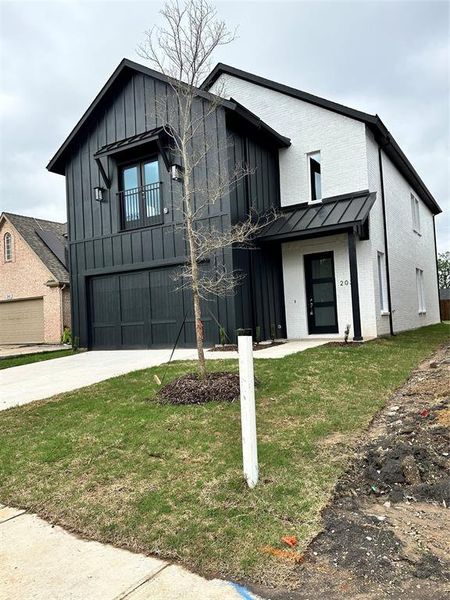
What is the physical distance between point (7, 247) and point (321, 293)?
50.0ft

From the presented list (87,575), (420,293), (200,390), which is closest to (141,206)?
(200,390)

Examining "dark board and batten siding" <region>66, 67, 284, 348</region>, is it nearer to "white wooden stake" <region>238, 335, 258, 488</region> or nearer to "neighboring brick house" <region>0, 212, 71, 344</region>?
"neighboring brick house" <region>0, 212, 71, 344</region>

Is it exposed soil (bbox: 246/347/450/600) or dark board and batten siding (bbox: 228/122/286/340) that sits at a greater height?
dark board and batten siding (bbox: 228/122/286/340)

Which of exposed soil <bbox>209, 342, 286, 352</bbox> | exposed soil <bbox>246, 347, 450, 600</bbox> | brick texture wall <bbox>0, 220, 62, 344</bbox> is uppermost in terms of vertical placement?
brick texture wall <bbox>0, 220, 62, 344</bbox>

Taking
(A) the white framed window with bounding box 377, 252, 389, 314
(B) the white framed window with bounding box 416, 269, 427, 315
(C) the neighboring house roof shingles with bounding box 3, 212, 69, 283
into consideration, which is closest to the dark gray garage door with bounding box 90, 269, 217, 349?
(A) the white framed window with bounding box 377, 252, 389, 314

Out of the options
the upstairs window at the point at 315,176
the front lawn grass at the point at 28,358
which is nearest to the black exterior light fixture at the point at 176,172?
the upstairs window at the point at 315,176

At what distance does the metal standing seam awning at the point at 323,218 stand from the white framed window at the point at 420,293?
764cm

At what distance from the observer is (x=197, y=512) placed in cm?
299

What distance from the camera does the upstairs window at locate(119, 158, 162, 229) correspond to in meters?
12.6

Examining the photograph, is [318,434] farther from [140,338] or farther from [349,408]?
[140,338]

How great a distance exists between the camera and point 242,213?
37.8ft

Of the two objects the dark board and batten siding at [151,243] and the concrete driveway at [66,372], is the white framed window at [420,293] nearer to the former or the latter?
the dark board and batten siding at [151,243]

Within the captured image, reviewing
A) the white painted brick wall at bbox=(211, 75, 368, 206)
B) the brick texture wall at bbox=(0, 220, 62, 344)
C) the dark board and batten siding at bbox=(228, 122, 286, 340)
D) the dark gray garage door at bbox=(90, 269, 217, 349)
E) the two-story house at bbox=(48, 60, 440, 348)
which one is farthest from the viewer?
the brick texture wall at bbox=(0, 220, 62, 344)

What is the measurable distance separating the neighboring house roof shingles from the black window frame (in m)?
6.47
